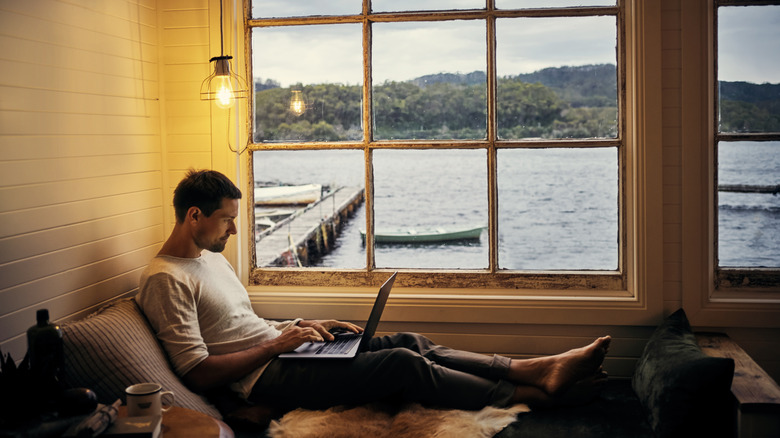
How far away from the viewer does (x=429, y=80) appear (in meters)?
3.23

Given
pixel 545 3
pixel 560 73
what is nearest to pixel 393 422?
pixel 560 73

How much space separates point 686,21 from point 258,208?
6.98 ft

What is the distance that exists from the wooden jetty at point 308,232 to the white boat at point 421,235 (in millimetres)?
151

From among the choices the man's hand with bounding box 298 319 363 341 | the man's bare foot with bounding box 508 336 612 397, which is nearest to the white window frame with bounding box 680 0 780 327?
the man's bare foot with bounding box 508 336 612 397

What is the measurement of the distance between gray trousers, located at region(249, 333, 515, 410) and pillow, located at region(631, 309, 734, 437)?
53 centimetres

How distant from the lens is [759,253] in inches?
120

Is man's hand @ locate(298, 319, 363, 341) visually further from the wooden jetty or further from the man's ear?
the man's ear

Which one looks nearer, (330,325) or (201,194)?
(201,194)

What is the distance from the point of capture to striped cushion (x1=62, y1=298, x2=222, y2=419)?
2.17m

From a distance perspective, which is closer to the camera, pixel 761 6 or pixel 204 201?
pixel 204 201

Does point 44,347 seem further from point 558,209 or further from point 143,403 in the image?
point 558,209

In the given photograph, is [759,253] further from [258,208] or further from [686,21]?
[258,208]

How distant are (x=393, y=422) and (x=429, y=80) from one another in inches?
63.6

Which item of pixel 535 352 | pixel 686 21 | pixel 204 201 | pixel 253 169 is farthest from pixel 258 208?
pixel 686 21
